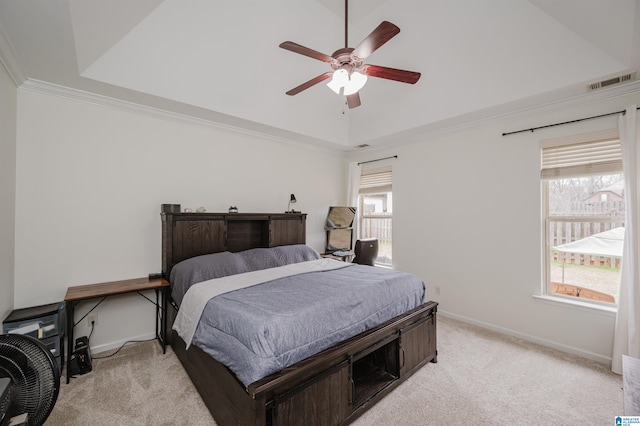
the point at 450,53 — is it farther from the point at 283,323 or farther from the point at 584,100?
the point at 283,323

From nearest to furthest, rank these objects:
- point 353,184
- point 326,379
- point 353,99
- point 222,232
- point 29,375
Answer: point 29,375 → point 326,379 → point 353,99 → point 222,232 → point 353,184

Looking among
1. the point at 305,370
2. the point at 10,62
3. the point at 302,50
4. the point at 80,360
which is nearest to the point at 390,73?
the point at 302,50

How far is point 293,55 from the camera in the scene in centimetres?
331

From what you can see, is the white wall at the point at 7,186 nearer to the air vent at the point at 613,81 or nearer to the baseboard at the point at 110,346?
the baseboard at the point at 110,346

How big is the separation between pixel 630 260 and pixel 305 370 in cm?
301

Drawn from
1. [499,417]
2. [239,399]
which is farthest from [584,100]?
[239,399]

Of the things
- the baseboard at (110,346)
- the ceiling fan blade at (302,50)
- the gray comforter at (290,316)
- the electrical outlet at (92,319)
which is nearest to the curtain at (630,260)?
the gray comforter at (290,316)

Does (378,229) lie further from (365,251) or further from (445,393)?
(445,393)

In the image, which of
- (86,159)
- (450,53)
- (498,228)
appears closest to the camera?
(86,159)

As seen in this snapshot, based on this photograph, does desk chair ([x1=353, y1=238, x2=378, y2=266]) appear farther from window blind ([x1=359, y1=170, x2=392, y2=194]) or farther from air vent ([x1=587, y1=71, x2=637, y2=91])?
air vent ([x1=587, y1=71, x2=637, y2=91])

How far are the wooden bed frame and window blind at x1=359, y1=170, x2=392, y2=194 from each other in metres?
2.47

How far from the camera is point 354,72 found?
6.99ft

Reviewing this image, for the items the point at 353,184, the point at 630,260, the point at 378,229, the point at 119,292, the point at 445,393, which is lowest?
the point at 445,393

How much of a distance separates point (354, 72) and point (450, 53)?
5.40 ft
